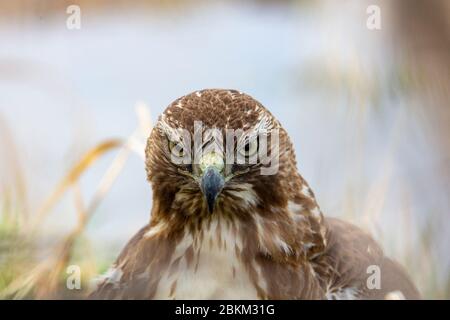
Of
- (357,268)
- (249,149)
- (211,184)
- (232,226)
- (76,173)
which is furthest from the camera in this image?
(76,173)

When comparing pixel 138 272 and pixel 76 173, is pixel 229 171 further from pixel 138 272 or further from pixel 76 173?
pixel 76 173

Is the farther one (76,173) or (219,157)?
(76,173)

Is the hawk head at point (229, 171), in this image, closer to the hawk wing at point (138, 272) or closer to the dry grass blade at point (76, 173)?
the hawk wing at point (138, 272)

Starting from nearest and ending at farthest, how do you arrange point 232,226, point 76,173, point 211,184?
1. point 211,184
2. point 232,226
3. point 76,173

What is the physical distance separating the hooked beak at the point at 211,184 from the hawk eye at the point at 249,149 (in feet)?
0.34

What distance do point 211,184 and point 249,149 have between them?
0.16m

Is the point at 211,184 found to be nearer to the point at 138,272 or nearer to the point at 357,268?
the point at 138,272

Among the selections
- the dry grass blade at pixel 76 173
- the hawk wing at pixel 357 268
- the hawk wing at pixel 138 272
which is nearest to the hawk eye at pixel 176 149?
the hawk wing at pixel 138 272

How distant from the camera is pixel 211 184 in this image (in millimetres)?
1948

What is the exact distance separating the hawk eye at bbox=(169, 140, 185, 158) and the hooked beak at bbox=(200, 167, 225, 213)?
11 cm

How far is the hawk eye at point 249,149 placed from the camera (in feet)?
6.70

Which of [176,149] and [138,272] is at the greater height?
[176,149]

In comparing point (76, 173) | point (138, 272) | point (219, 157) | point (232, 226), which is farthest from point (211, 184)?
point (76, 173)

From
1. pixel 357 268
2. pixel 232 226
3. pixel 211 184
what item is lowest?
pixel 357 268
